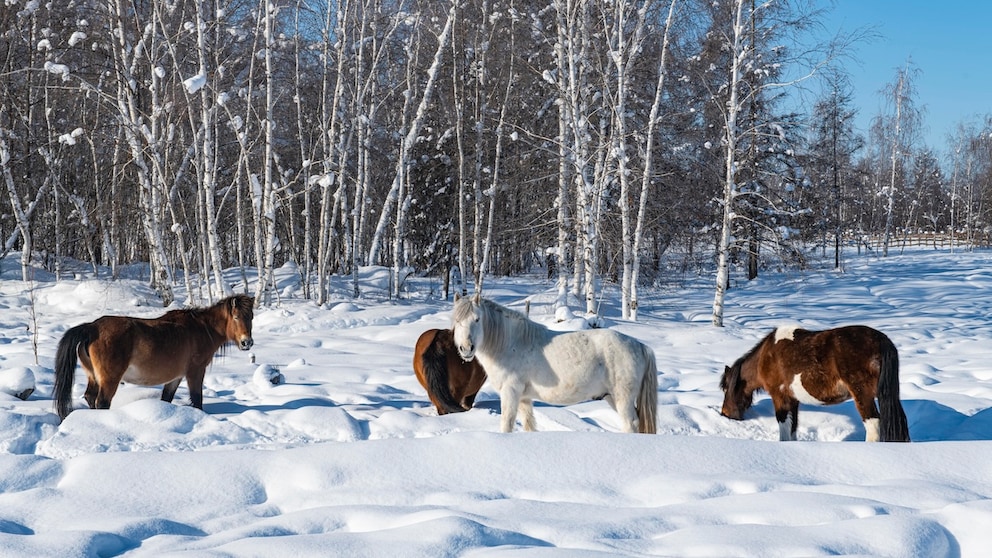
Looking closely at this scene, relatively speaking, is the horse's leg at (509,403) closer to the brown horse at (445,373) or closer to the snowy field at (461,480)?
the snowy field at (461,480)

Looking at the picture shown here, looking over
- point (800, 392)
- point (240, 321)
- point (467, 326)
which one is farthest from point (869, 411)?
point (240, 321)

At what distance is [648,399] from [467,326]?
5.31ft

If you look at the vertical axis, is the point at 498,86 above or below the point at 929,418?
above

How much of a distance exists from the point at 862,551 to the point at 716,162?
2087cm

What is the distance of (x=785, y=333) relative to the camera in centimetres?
674

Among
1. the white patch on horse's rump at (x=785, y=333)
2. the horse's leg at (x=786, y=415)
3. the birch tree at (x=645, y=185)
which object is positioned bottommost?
the horse's leg at (x=786, y=415)

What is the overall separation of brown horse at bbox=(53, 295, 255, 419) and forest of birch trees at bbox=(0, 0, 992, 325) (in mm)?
5936

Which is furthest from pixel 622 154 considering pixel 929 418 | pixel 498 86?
pixel 929 418

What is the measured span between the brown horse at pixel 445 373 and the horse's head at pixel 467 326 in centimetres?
107

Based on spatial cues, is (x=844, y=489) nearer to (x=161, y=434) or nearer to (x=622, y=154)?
(x=161, y=434)

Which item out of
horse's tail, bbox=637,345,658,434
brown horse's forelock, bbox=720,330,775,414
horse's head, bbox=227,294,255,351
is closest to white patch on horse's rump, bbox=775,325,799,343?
brown horse's forelock, bbox=720,330,775,414

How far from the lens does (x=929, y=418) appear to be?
7109 millimetres

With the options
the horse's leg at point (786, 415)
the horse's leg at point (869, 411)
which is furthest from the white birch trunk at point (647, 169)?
the horse's leg at point (869, 411)

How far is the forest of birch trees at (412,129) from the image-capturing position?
1441 centimetres
